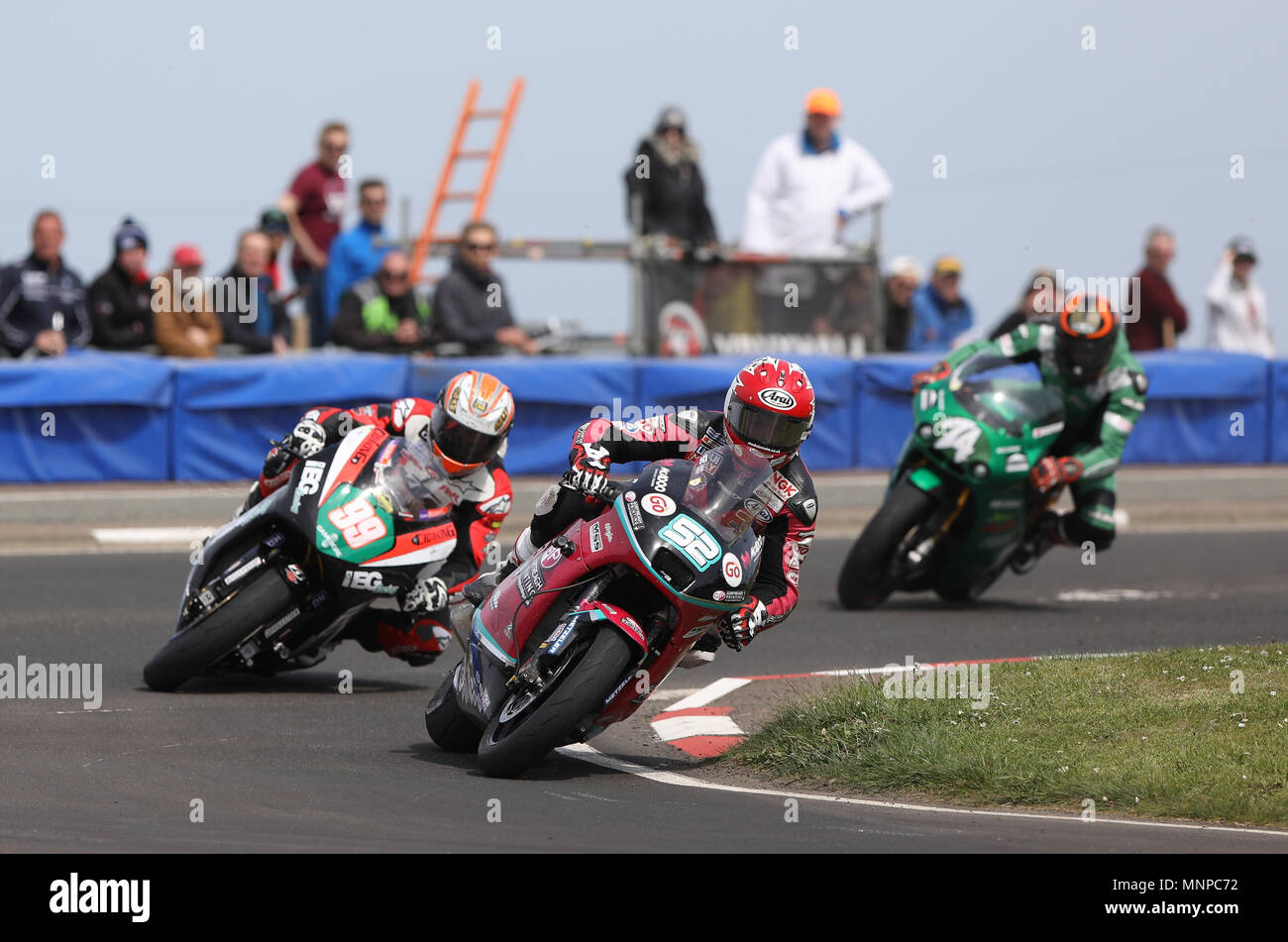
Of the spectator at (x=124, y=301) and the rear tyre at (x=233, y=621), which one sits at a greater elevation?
the spectator at (x=124, y=301)

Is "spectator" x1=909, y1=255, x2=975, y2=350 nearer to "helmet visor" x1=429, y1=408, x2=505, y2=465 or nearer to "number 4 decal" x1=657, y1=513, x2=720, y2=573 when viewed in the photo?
"helmet visor" x1=429, y1=408, x2=505, y2=465

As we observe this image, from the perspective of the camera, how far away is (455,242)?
67.7ft

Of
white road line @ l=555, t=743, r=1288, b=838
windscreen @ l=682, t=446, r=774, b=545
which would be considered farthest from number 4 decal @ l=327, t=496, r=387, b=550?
windscreen @ l=682, t=446, r=774, b=545

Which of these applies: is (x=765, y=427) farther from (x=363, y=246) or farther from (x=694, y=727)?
(x=363, y=246)

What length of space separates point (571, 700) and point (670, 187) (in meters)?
10.4

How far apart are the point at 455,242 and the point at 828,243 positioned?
4.33 metres

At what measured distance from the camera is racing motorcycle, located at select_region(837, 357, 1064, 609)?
40.8 feet

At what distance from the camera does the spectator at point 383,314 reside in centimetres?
1678

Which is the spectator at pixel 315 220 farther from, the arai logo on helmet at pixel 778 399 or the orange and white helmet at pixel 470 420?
the arai logo on helmet at pixel 778 399

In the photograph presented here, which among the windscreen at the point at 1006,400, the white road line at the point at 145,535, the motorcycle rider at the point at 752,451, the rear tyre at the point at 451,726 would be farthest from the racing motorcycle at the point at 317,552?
the white road line at the point at 145,535

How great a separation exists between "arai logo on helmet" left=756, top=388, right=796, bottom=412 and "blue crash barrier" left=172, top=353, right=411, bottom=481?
28.3 ft

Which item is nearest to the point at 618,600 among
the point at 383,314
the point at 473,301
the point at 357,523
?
the point at 357,523

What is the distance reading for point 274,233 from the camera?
17.0m

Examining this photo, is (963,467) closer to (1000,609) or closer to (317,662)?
(1000,609)
